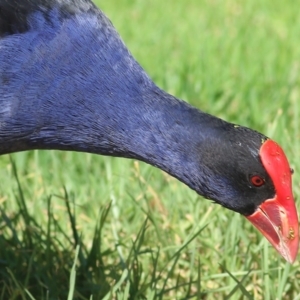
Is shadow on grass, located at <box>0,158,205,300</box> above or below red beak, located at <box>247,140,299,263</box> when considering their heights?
below

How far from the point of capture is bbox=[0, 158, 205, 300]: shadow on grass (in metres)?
3.24

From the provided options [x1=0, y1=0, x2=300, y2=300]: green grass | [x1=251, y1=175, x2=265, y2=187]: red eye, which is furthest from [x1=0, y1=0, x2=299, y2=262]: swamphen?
[x1=0, y1=0, x2=300, y2=300]: green grass

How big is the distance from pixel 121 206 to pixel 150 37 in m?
2.34

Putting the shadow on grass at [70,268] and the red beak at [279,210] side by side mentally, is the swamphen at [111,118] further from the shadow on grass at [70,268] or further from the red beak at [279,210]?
the shadow on grass at [70,268]

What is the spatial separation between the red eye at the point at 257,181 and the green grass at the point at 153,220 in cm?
44

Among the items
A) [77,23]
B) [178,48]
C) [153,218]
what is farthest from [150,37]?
[77,23]

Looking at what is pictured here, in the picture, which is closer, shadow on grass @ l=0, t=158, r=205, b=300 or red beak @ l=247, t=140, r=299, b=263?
red beak @ l=247, t=140, r=299, b=263

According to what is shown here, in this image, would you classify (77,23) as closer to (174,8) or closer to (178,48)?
(178,48)

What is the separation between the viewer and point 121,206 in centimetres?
395

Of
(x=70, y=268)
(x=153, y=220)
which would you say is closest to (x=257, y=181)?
(x=153, y=220)

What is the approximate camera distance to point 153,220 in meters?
3.50

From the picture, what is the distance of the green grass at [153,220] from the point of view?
3312 mm

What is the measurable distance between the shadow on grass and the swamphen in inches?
17.9

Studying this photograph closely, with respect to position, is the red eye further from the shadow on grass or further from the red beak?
the shadow on grass
